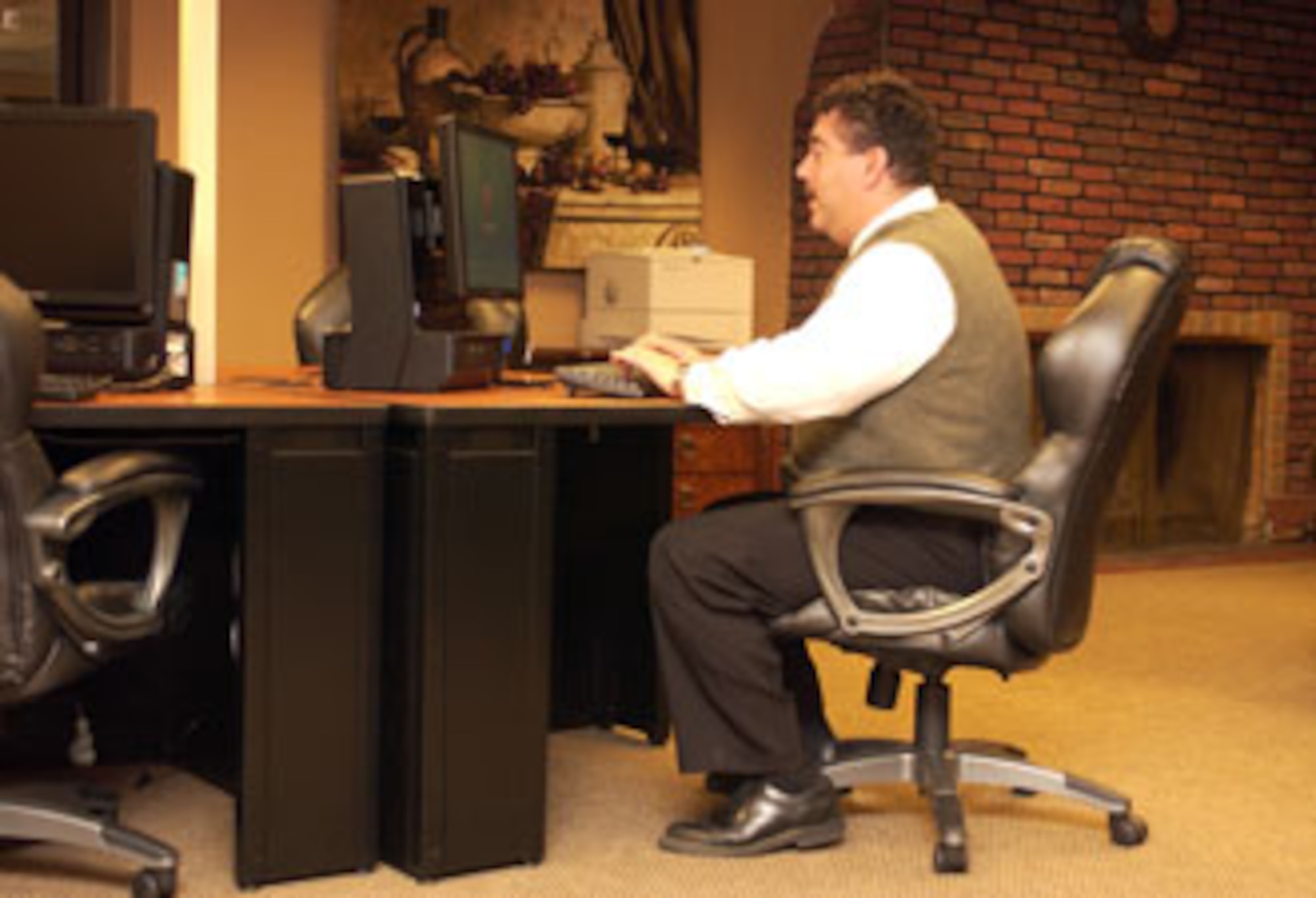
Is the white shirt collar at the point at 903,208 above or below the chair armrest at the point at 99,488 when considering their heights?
above

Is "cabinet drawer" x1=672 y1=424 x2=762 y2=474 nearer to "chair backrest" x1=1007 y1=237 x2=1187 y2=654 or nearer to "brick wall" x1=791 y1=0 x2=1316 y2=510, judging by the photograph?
"brick wall" x1=791 y1=0 x2=1316 y2=510

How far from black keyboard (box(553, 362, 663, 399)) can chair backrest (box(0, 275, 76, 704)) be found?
0.94 meters

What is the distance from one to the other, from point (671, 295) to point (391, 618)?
307cm

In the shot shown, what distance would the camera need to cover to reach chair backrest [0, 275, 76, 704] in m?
2.55

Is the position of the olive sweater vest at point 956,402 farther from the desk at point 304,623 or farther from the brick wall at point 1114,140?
the brick wall at point 1114,140

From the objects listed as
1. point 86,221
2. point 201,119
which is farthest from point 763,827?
point 201,119

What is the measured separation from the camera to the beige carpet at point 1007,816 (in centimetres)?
298

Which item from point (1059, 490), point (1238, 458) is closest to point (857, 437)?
point (1059, 490)

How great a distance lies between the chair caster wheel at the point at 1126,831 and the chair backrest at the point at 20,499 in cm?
174

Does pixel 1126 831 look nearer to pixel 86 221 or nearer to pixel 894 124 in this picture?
pixel 894 124

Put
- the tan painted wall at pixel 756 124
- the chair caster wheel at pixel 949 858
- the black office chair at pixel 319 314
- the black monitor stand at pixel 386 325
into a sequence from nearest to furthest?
the chair caster wheel at pixel 949 858
the black monitor stand at pixel 386 325
the black office chair at pixel 319 314
the tan painted wall at pixel 756 124

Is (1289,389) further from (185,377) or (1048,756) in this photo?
(185,377)

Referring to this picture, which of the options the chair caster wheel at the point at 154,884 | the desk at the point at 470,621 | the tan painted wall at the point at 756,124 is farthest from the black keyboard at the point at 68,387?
the tan painted wall at the point at 756,124

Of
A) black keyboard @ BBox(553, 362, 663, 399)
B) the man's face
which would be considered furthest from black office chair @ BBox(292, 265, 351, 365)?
the man's face
